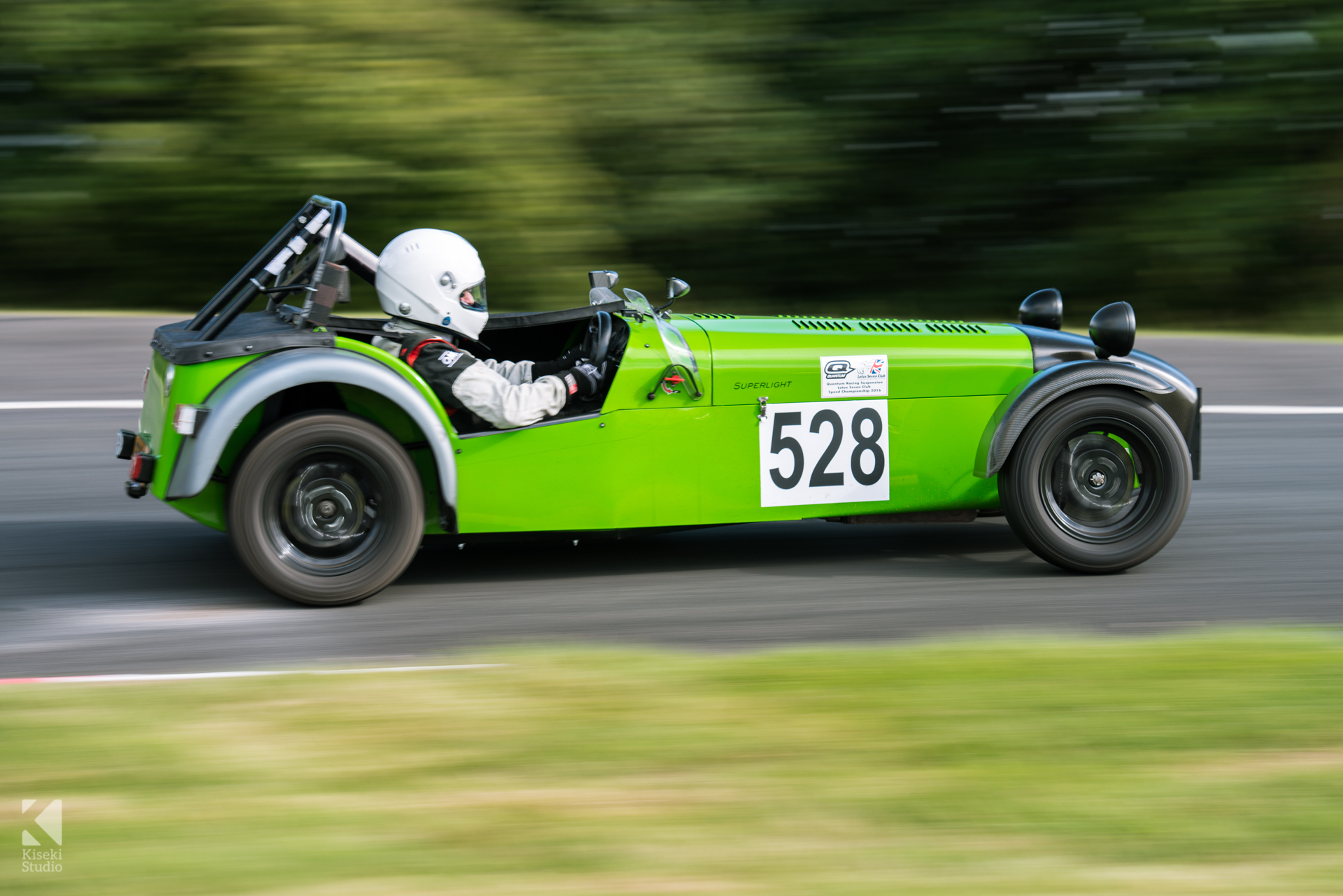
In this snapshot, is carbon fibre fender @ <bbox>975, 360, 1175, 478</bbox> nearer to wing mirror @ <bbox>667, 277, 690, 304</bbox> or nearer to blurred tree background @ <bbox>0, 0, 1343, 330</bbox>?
wing mirror @ <bbox>667, 277, 690, 304</bbox>

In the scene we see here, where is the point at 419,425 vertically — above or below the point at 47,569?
above

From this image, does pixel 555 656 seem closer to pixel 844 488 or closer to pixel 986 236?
pixel 844 488

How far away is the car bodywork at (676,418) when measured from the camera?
509cm

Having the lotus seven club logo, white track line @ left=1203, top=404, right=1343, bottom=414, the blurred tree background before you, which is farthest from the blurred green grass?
the blurred tree background

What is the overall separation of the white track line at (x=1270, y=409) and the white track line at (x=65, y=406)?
257 inches

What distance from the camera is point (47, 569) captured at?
19.0ft

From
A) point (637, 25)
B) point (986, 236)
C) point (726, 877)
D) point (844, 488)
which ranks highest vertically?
point (637, 25)

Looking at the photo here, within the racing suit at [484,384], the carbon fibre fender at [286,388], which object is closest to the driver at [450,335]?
the racing suit at [484,384]

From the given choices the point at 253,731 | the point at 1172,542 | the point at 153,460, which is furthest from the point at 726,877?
the point at 1172,542

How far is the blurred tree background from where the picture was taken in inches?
489

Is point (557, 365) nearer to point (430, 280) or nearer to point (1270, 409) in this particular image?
point (430, 280)

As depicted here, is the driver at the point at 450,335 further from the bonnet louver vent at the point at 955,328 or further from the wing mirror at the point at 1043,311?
the wing mirror at the point at 1043,311

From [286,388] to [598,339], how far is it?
1.22 metres

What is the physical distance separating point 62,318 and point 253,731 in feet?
23.2
